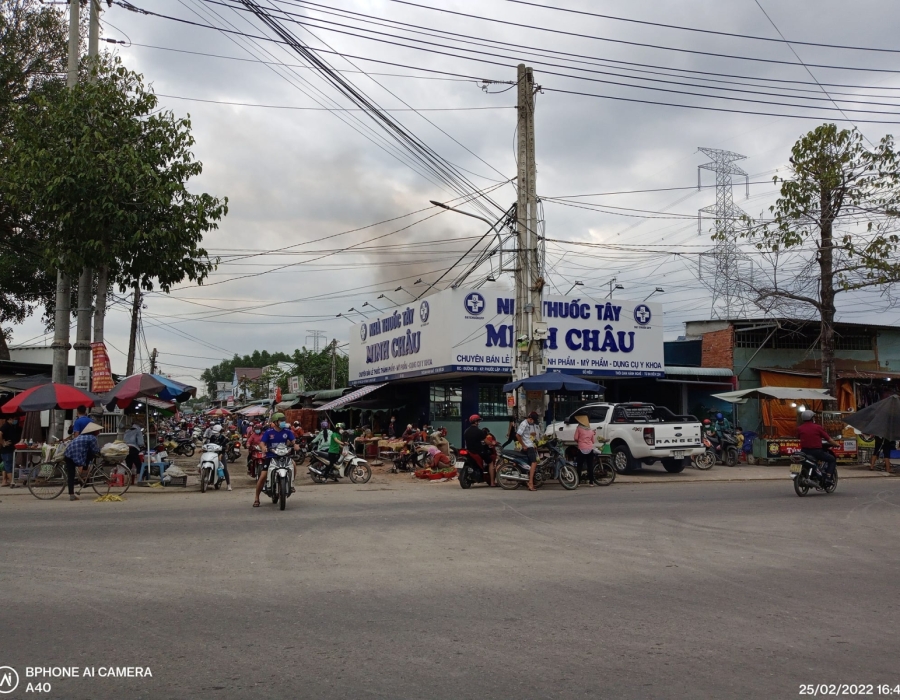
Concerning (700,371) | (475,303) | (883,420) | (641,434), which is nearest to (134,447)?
(475,303)

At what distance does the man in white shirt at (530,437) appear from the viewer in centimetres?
1697

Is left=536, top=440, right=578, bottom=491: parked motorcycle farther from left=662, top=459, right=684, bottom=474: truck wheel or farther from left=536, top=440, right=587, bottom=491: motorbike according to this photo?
left=662, top=459, right=684, bottom=474: truck wheel

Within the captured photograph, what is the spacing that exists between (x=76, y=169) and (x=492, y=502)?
12490mm

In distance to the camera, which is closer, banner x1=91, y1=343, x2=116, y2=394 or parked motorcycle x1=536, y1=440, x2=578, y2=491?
parked motorcycle x1=536, y1=440, x2=578, y2=491

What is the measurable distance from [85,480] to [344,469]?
6.08 meters

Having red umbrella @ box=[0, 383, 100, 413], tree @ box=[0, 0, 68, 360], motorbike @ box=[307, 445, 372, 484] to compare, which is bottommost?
motorbike @ box=[307, 445, 372, 484]

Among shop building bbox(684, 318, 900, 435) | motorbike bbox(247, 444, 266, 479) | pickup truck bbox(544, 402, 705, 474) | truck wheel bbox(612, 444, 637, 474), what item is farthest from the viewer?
shop building bbox(684, 318, 900, 435)

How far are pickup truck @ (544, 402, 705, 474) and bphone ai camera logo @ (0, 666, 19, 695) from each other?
15973 mm

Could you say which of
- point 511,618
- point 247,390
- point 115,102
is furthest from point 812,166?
point 247,390

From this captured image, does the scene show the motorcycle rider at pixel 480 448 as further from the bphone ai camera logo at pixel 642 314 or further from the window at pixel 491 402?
the bphone ai camera logo at pixel 642 314

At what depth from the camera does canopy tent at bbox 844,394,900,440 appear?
20109mm

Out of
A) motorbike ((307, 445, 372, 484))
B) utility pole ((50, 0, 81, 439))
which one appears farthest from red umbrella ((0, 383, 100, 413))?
motorbike ((307, 445, 372, 484))

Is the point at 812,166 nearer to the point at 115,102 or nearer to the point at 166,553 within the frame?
the point at 115,102

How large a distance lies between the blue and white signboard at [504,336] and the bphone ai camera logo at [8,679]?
20707mm
